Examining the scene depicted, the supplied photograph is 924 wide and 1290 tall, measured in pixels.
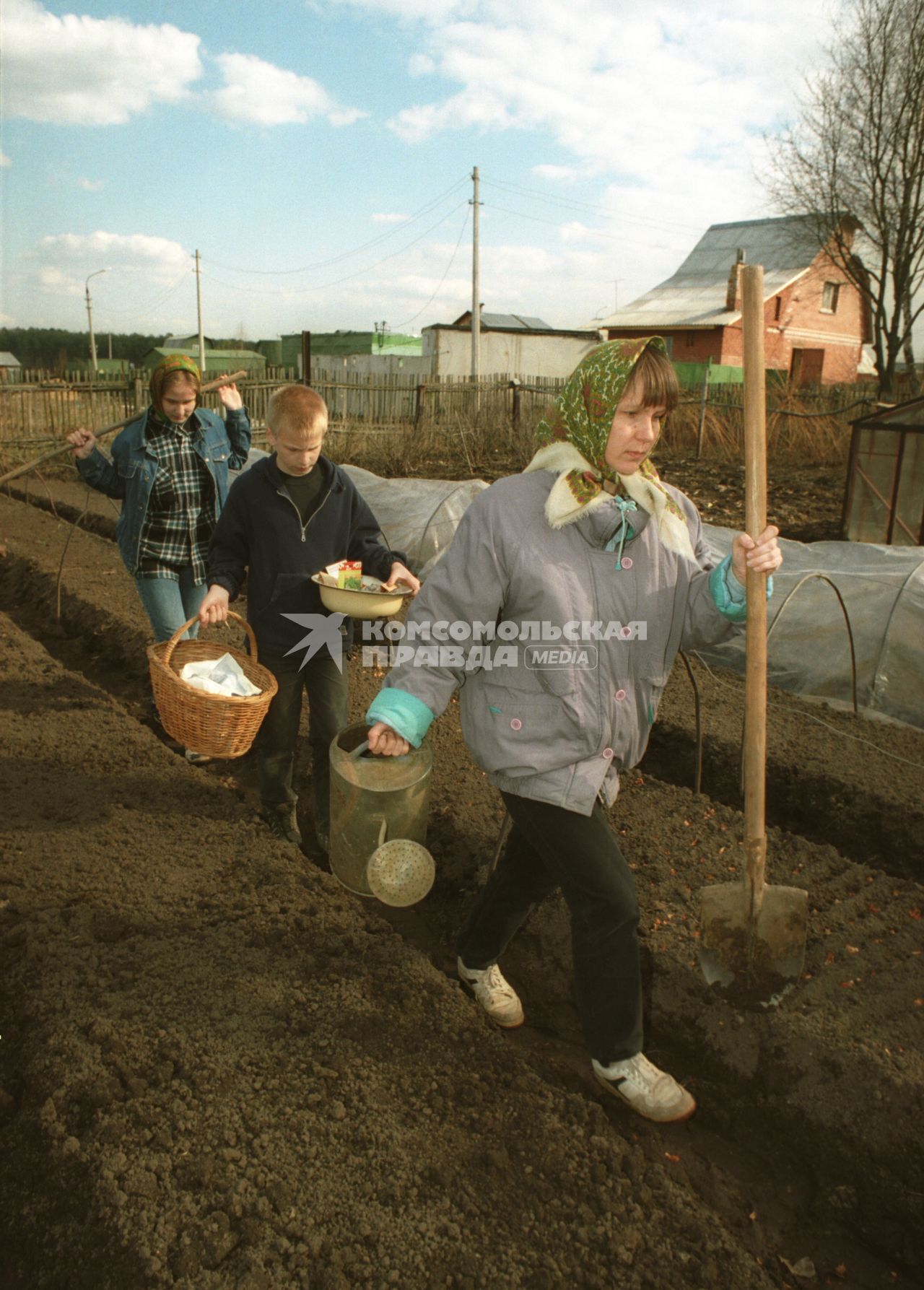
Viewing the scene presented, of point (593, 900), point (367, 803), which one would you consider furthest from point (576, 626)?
point (367, 803)

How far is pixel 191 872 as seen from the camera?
3.09 meters

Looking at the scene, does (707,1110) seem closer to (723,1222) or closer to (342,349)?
(723,1222)

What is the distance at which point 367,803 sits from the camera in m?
3.14

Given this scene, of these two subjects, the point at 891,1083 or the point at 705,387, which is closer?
the point at 891,1083

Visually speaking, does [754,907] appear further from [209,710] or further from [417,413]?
[417,413]

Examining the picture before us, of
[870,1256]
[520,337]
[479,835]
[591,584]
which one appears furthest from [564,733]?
[520,337]

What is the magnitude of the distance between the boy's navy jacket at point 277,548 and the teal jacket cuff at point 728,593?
4.82 ft

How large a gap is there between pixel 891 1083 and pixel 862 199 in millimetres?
21143

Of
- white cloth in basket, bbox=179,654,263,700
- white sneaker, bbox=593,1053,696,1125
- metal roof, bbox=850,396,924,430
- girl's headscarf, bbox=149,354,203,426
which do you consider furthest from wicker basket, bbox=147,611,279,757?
metal roof, bbox=850,396,924,430

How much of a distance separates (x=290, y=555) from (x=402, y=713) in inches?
55.2

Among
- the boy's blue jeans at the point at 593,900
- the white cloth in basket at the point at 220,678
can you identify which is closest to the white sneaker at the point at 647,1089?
the boy's blue jeans at the point at 593,900

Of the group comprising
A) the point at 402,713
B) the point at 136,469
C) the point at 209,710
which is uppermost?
the point at 136,469

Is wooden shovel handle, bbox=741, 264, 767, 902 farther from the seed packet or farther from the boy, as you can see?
the seed packet

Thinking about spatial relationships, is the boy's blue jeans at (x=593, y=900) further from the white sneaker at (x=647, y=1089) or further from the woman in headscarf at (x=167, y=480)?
the woman in headscarf at (x=167, y=480)
